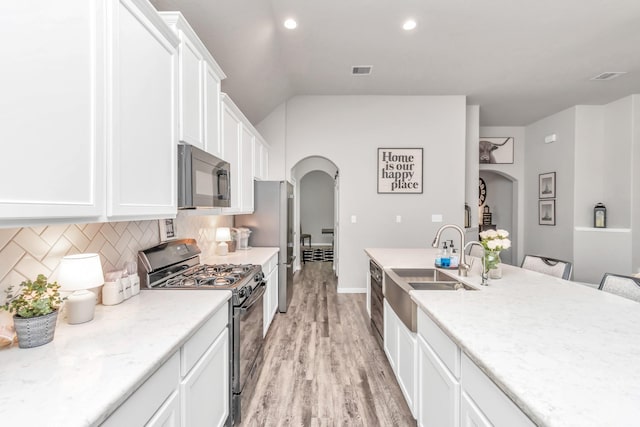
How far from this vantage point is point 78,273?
46.8 inches

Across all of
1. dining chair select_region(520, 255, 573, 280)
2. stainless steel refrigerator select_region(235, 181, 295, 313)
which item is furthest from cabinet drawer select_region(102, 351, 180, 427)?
stainless steel refrigerator select_region(235, 181, 295, 313)

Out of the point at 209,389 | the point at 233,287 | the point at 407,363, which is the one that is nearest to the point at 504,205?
the point at 407,363

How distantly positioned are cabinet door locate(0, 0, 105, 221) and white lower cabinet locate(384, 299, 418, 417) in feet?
5.48

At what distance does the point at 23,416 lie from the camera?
675mm

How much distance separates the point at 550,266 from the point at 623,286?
22.9 inches

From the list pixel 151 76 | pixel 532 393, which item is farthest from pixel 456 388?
pixel 151 76

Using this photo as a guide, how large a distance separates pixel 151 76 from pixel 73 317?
1.07 m

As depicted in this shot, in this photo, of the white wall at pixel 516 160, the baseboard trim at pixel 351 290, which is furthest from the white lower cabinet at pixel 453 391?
the white wall at pixel 516 160

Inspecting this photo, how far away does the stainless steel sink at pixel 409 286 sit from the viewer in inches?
68.7

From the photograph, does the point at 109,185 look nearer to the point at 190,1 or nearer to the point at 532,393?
the point at 532,393

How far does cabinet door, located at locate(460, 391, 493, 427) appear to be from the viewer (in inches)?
37.7

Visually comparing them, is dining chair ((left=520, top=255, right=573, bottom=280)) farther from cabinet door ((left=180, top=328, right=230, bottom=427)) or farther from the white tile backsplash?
the white tile backsplash

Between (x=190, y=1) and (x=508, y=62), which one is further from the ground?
(x=508, y=62)

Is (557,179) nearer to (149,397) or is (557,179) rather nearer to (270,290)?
(270,290)
